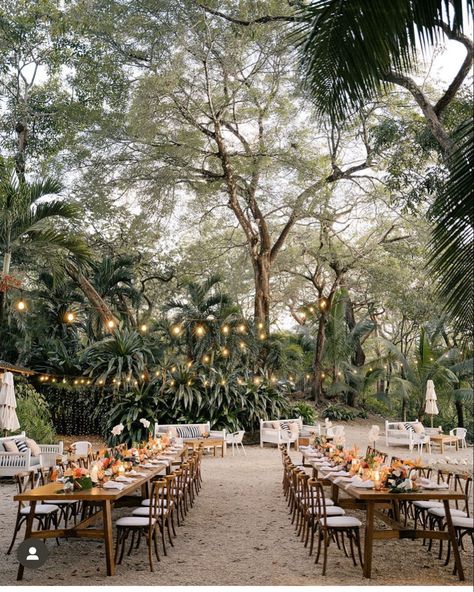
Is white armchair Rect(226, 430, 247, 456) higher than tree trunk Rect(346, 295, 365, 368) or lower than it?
lower

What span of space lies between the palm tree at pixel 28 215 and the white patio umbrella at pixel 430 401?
585 cm

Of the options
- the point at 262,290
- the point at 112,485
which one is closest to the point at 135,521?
the point at 112,485

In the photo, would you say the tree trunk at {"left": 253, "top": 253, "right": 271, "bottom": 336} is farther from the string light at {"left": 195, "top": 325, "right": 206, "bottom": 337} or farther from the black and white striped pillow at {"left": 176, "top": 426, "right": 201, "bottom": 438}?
the black and white striped pillow at {"left": 176, "top": 426, "right": 201, "bottom": 438}

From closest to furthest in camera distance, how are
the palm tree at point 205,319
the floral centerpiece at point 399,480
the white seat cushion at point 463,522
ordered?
1. the white seat cushion at point 463,522
2. the floral centerpiece at point 399,480
3. the palm tree at point 205,319

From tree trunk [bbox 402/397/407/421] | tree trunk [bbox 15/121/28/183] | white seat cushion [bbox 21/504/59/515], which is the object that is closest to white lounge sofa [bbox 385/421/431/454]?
tree trunk [bbox 402/397/407/421]

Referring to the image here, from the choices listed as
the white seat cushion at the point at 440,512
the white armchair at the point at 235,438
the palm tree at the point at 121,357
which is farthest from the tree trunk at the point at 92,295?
the white seat cushion at the point at 440,512

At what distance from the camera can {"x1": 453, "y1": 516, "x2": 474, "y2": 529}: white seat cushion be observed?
4973 mm

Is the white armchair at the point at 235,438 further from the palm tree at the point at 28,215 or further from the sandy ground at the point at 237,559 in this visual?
the palm tree at the point at 28,215

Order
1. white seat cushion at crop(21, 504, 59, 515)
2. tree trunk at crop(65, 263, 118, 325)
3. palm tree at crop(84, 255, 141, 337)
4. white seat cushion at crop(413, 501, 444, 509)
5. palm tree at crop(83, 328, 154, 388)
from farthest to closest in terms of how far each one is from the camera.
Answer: palm tree at crop(84, 255, 141, 337), tree trunk at crop(65, 263, 118, 325), palm tree at crop(83, 328, 154, 388), white seat cushion at crop(413, 501, 444, 509), white seat cushion at crop(21, 504, 59, 515)

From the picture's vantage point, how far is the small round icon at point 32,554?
5.11 meters

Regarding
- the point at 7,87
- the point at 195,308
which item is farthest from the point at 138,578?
the point at 195,308

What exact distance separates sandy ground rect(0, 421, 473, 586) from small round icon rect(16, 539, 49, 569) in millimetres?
113

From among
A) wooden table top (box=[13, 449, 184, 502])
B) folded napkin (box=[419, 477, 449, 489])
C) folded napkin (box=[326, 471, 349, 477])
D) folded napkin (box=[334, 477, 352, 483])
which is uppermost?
wooden table top (box=[13, 449, 184, 502])

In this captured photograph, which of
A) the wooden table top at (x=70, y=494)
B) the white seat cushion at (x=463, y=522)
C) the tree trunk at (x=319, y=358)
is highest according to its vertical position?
the tree trunk at (x=319, y=358)
